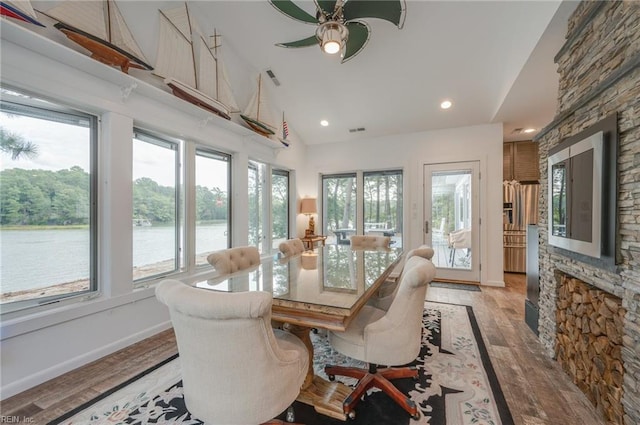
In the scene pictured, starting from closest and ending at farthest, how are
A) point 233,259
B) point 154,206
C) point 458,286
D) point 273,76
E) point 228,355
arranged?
point 228,355, point 233,259, point 154,206, point 273,76, point 458,286

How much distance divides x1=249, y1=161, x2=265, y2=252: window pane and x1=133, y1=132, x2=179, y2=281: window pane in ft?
4.41

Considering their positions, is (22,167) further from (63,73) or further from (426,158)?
(426,158)

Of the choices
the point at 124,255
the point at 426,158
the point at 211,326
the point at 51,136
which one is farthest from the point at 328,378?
the point at 426,158

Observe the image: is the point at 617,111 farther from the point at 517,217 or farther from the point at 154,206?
the point at 517,217

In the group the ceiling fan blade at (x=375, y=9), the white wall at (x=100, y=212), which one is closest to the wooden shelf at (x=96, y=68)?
the white wall at (x=100, y=212)

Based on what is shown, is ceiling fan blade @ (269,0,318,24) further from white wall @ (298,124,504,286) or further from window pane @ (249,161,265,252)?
white wall @ (298,124,504,286)

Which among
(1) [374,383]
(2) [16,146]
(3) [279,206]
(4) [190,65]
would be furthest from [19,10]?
(3) [279,206]

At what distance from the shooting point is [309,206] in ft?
17.7

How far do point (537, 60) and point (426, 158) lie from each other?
7.35ft

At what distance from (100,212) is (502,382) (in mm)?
3562

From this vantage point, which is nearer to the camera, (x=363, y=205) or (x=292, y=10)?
(x=292, y=10)

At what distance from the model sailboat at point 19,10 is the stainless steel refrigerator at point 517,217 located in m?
6.50

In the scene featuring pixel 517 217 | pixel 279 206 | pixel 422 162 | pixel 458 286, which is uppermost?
pixel 422 162

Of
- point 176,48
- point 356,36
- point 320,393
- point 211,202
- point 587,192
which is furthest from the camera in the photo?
point 211,202
